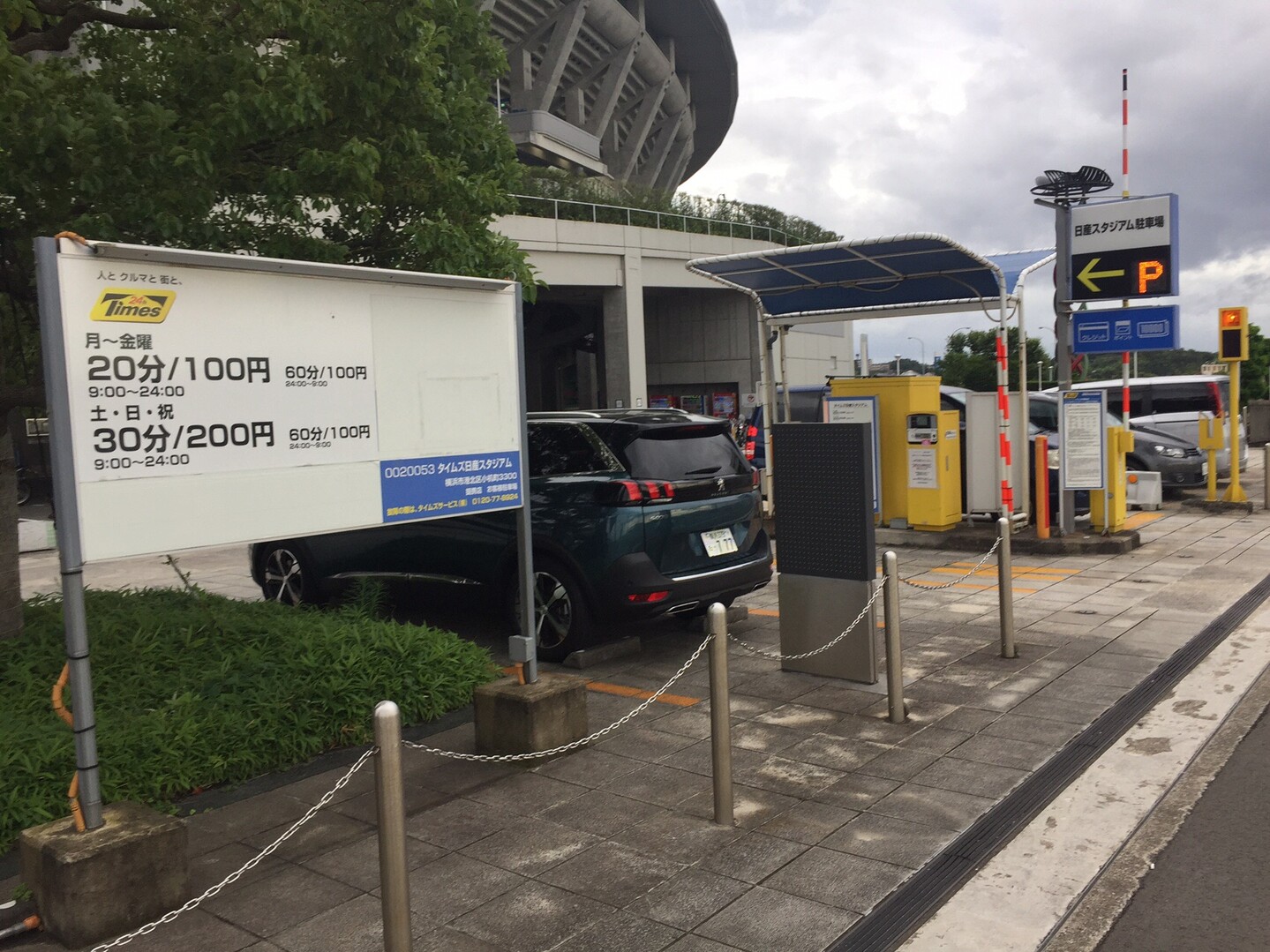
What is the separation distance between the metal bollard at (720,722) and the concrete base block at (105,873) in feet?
7.11

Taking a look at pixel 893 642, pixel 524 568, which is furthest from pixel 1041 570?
pixel 524 568

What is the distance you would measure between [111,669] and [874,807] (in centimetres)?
441

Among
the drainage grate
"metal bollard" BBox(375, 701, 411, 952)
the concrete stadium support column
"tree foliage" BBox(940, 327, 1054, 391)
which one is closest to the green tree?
"metal bollard" BBox(375, 701, 411, 952)

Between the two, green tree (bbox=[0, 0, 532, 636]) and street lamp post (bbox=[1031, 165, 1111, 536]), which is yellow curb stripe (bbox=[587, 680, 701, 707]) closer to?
green tree (bbox=[0, 0, 532, 636])

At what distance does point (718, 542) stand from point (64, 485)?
4.67 m

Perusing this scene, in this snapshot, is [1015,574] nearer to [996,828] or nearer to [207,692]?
[996,828]

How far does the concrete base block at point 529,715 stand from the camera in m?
5.50

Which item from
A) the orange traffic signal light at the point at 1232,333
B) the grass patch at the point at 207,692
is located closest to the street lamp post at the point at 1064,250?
the orange traffic signal light at the point at 1232,333

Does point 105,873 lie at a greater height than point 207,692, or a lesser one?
lesser

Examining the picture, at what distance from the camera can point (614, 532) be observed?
709 cm

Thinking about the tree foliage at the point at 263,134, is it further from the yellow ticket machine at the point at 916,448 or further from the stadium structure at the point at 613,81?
the stadium structure at the point at 613,81

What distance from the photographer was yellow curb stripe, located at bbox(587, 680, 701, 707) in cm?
665

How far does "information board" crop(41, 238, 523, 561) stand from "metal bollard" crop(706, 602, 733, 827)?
1525mm

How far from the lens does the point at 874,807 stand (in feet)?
15.8
